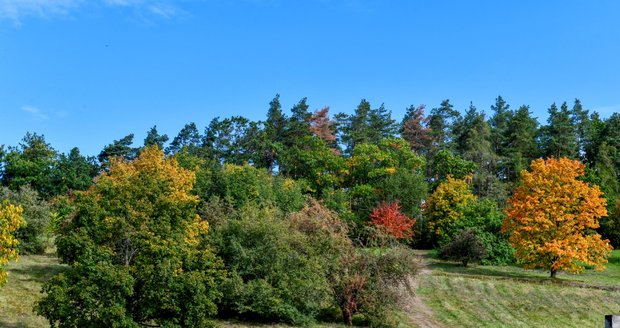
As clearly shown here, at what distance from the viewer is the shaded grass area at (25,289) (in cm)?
1756

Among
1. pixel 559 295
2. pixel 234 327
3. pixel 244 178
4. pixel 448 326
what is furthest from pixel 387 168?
pixel 234 327

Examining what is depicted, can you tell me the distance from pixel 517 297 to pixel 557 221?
29.0ft

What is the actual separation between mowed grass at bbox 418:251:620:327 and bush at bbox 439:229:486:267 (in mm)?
1405

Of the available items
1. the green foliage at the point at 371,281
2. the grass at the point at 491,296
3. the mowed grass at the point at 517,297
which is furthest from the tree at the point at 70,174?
the green foliage at the point at 371,281

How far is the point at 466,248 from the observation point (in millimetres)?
39406

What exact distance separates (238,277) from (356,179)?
42576 mm

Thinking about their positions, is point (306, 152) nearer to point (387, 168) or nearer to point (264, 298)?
point (387, 168)

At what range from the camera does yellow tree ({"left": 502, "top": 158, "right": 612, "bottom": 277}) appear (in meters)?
33.4

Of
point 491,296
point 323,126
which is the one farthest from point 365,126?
point 491,296

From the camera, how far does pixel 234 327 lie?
19516 mm

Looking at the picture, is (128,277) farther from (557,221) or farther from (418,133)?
(418,133)

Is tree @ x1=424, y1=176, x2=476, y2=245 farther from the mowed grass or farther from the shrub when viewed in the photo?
the shrub

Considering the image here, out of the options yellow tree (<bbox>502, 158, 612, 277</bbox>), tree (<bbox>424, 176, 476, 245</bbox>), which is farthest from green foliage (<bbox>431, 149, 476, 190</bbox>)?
yellow tree (<bbox>502, 158, 612, 277</bbox>)

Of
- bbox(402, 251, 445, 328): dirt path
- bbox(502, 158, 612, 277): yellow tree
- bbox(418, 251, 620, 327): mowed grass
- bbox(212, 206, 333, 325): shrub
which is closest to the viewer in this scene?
bbox(212, 206, 333, 325): shrub
